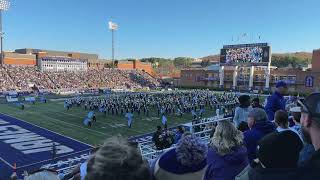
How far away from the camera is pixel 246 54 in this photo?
54906 millimetres

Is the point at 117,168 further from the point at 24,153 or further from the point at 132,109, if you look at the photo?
the point at 132,109

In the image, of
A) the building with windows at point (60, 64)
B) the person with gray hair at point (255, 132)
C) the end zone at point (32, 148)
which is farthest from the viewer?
the building with windows at point (60, 64)

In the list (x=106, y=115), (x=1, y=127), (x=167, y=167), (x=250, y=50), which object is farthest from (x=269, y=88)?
(x=167, y=167)

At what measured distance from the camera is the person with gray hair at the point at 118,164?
1.60m

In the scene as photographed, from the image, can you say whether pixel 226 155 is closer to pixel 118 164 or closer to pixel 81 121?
pixel 118 164

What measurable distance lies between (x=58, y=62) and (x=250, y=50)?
128 ft

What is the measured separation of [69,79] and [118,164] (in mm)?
64373

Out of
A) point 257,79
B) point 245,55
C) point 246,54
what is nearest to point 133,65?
point 257,79

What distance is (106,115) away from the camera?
90.8 feet

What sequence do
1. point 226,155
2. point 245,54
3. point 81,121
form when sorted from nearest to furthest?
point 226,155 < point 81,121 < point 245,54

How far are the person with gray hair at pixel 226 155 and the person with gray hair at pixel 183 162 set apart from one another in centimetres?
36

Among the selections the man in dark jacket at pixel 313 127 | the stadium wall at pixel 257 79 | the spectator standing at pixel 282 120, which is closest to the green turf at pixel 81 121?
the spectator standing at pixel 282 120

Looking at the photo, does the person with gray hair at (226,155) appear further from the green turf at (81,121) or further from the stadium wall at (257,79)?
the stadium wall at (257,79)

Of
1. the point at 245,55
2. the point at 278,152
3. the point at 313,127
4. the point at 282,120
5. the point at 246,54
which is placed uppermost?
the point at 246,54
